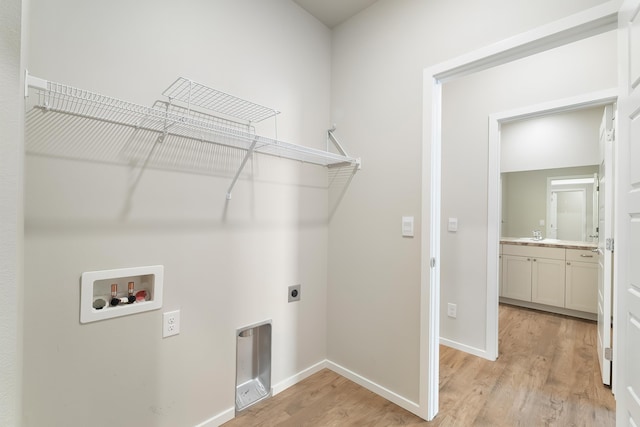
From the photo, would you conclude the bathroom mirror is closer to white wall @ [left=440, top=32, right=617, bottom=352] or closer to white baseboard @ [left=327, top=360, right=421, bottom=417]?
white wall @ [left=440, top=32, right=617, bottom=352]

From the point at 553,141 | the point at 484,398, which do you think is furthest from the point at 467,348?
the point at 553,141

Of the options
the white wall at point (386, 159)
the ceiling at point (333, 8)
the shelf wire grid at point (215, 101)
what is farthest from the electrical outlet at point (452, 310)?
the ceiling at point (333, 8)

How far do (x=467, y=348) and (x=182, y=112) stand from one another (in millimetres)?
2949

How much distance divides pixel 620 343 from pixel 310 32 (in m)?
2.49

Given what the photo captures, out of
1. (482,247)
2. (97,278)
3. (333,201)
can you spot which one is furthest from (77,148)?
(482,247)

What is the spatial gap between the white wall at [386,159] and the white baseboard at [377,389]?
0.03m

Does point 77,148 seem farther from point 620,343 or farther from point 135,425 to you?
point 620,343

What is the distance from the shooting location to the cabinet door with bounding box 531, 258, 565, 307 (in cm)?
359

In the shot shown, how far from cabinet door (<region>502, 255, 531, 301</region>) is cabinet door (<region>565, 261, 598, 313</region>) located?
1.37 ft

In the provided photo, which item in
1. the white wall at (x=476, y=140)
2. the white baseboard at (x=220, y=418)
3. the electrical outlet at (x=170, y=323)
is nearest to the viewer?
the electrical outlet at (x=170, y=323)

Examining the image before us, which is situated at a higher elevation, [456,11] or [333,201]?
[456,11]

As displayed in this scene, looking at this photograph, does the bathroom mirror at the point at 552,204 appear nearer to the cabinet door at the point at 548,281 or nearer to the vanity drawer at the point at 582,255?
the vanity drawer at the point at 582,255

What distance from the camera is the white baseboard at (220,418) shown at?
5.09 ft

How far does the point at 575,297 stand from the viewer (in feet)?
11.4
